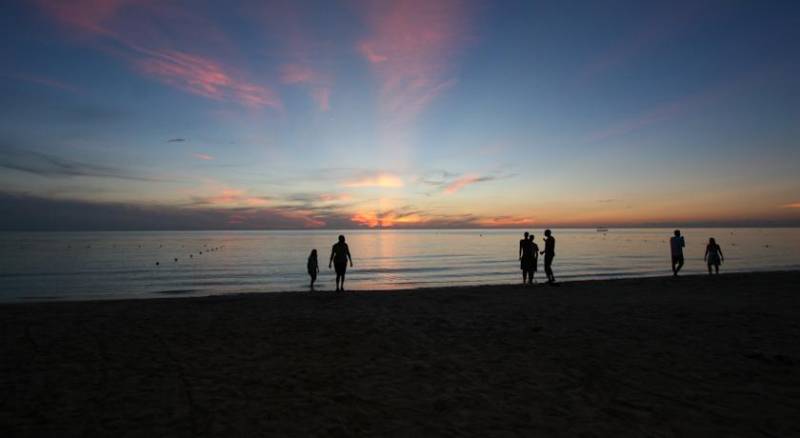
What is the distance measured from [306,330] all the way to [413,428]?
6.50 meters

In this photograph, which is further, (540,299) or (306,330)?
(540,299)

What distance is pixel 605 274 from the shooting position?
37562 millimetres

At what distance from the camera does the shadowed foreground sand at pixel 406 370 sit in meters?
5.81

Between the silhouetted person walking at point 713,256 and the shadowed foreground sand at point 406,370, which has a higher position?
the silhouetted person walking at point 713,256

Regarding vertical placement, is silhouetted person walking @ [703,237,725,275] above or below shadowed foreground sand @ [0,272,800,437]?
above

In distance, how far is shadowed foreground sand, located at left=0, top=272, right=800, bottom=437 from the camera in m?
5.81

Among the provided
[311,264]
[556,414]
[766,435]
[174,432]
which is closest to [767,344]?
[766,435]

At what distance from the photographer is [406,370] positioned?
26.6 feet

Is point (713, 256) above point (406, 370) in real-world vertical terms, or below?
above

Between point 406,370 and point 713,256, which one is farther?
point 713,256

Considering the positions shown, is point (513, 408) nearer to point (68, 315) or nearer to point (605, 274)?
point (68, 315)

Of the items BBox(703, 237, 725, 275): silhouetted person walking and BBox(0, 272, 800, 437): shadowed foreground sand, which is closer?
BBox(0, 272, 800, 437): shadowed foreground sand

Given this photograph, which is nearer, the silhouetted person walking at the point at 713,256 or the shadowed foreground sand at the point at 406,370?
the shadowed foreground sand at the point at 406,370

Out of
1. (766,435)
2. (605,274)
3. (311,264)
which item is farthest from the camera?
(605,274)
